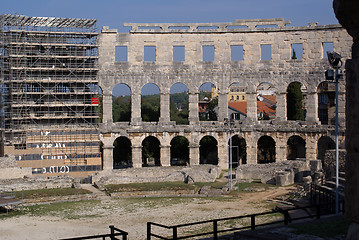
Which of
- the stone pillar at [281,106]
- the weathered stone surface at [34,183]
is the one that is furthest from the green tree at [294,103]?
the weathered stone surface at [34,183]

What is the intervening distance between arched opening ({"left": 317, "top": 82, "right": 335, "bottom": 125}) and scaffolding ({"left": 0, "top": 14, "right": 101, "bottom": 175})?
21.2 meters

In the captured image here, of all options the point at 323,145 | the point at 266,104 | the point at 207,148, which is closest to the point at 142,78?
the point at 207,148

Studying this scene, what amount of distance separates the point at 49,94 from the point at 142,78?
826 centimetres

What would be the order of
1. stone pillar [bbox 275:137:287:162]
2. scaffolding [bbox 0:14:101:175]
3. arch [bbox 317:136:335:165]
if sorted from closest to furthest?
scaffolding [bbox 0:14:101:175], stone pillar [bbox 275:137:287:162], arch [bbox 317:136:335:165]

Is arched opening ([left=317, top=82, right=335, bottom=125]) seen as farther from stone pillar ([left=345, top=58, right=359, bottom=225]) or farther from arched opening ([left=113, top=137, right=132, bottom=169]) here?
stone pillar ([left=345, top=58, right=359, bottom=225])

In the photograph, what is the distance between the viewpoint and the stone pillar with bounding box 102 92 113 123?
146 ft

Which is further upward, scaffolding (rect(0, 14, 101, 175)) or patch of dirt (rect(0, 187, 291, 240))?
scaffolding (rect(0, 14, 101, 175))

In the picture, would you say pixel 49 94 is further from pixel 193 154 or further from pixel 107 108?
pixel 193 154

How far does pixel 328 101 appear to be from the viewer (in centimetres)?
5356

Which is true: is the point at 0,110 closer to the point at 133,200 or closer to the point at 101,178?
the point at 101,178

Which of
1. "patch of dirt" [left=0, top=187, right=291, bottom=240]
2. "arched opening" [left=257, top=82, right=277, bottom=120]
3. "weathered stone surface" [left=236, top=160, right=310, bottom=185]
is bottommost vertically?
"patch of dirt" [left=0, top=187, right=291, bottom=240]

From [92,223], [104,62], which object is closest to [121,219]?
[92,223]

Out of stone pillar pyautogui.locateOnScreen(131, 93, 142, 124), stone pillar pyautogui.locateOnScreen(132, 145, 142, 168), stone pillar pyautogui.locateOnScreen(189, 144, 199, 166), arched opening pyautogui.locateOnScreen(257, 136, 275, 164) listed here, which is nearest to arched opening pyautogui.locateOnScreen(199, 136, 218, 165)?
arched opening pyautogui.locateOnScreen(257, 136, 275, 164)

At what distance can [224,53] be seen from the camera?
45344mm
